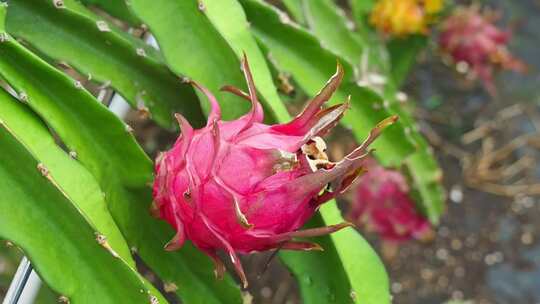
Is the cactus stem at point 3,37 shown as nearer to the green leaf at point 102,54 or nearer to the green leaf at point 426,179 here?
the green leaf at point 102,54

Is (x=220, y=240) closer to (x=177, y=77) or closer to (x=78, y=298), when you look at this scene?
(x=78, y=298)

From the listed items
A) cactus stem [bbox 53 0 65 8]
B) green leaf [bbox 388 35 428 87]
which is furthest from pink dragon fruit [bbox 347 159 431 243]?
cactus stem [bbox 53 0 65 8]

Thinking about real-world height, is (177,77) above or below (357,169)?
above

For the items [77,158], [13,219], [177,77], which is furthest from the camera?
[177,77]

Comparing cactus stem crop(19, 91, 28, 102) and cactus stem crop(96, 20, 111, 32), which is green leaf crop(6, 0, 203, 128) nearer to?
cactus stem crop(96, 20, 111, 32)

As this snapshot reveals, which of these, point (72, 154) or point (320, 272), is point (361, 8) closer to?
point (320, 272)

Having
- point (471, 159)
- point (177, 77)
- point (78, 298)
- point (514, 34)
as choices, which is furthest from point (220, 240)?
point (514, 34)

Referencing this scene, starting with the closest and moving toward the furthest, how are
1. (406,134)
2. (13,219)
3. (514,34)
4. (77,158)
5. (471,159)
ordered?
1. (13,219)
2. (77,158)
3. (406,134)
4. (471,159)
5. (514,34)
